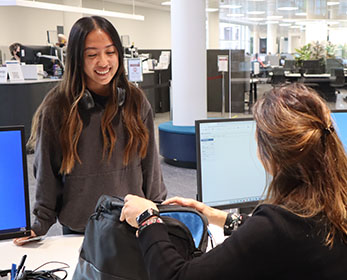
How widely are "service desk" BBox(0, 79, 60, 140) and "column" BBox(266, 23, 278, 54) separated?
4083 mm

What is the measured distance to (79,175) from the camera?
5.44 feet

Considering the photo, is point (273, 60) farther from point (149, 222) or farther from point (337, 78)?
point (149, 222)

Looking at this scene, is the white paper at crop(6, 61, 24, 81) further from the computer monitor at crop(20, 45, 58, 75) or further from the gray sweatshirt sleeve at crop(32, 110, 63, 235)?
the gray sweatshirt sleeve at crop(32, 110, 63, 235)

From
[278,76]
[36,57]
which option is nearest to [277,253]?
[36,57]

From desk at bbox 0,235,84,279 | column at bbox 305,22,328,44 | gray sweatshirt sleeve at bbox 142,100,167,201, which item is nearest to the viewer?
desk at bbox 0,235,84,279

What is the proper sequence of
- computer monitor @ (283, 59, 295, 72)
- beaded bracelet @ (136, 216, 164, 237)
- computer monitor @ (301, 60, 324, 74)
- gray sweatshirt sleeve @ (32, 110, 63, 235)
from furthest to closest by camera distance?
computer monitor @ (283, 59, 295, 72), computer monitor @ (301, 60, 324, 74), gray sweatshirt sleeve @ (32, 110, 63, 235), beaded bracelet @ (136, 216, 164, 237)

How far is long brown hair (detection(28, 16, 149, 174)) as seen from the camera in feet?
5.38

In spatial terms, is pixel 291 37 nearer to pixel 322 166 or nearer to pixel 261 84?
pixel 261 84

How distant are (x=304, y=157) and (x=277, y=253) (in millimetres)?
220

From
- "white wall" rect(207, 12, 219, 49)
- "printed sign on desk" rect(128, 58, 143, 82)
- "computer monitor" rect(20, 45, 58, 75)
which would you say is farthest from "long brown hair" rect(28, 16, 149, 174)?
"white wall" rect(207, 12, 219, 49)

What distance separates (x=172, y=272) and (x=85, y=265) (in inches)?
11.9

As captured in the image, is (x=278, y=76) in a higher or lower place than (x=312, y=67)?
lower

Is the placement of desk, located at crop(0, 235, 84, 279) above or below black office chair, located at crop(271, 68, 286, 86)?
below

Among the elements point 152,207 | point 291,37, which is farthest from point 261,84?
point 152,207
